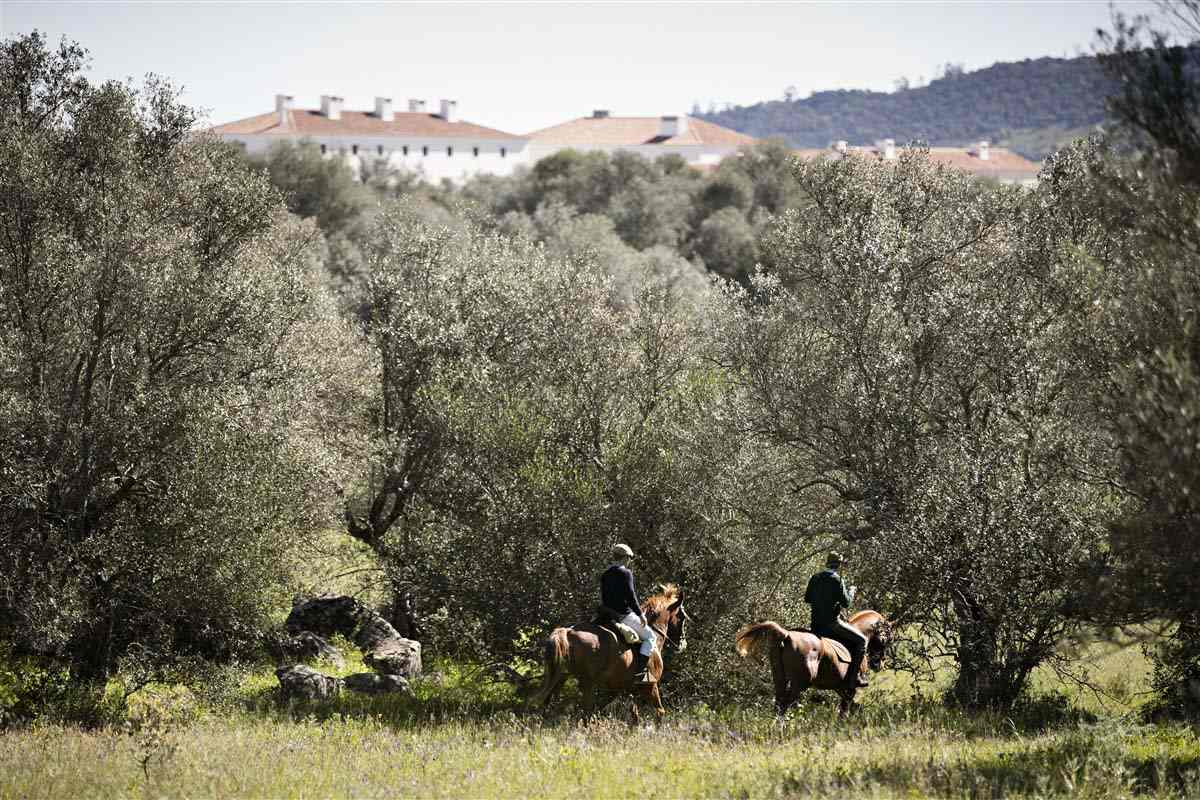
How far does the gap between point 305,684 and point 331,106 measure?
154187 mm

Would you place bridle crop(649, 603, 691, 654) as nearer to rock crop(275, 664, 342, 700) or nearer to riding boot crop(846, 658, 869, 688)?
riding boot crop(846, 658, 869, 688)

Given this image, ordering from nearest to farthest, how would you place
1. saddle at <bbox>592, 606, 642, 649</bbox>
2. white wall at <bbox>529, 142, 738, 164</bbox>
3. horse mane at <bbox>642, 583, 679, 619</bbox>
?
saddle at <bbox>592, 606, 642, 649</bbox> < horse mane at <bbox>642, 583, 679, 619</bbox> < white wall at <bbox>529, 142, 738, 164</bbox>

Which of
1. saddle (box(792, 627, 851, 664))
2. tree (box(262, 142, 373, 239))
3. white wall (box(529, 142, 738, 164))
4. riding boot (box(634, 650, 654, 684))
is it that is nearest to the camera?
saddle (box(792, 627, 851, 664))

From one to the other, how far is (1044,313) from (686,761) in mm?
12111

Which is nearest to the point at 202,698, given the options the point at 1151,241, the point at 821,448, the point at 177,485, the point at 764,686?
the point at 177,485

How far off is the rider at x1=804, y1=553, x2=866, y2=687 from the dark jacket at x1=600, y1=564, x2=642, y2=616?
2.63 meters

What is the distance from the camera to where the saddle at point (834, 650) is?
17.1 metres

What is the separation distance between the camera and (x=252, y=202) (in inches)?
957

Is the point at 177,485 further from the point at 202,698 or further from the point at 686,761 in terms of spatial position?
the point at 686,761

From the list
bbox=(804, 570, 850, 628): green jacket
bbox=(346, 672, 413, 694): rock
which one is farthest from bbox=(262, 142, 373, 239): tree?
bbox=(804, 570, 850, 628): green jacket

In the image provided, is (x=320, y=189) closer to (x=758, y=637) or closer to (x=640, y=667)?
(x=640, y=667)

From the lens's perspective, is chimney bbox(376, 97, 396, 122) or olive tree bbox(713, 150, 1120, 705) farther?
chimney bbox(376, 97, 396, 122)

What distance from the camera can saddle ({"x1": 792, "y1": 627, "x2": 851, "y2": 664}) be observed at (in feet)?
56.0

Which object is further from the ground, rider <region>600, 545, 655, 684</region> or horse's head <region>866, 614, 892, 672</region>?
rider <region>600, 545, 655, 684</region>
